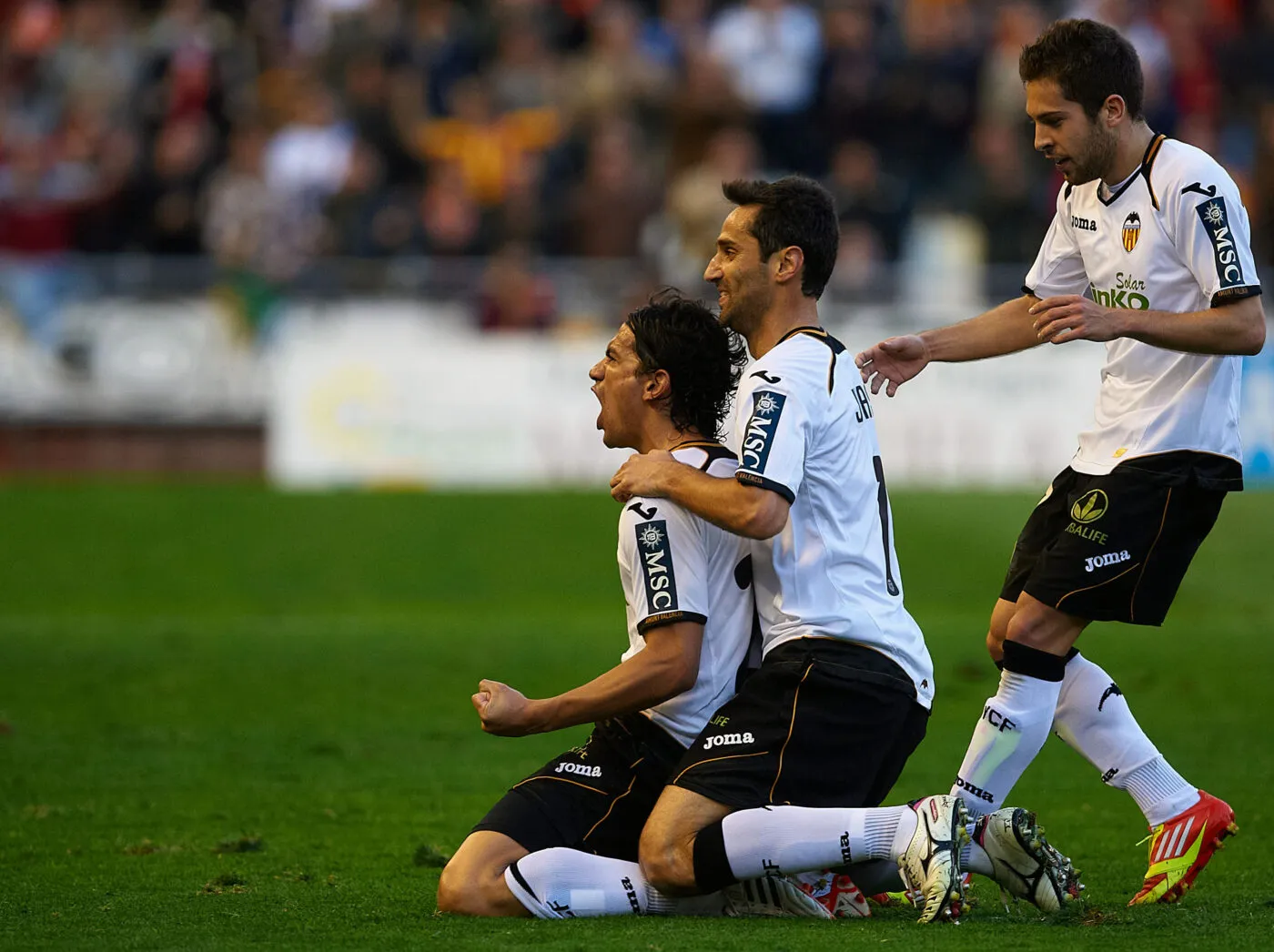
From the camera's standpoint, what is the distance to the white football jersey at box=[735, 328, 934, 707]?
5.29m

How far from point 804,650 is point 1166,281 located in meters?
1.64

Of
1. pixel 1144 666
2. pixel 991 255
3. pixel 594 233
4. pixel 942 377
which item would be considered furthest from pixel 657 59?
pixel 1144 666

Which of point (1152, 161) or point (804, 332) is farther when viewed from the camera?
point (1152, 161)

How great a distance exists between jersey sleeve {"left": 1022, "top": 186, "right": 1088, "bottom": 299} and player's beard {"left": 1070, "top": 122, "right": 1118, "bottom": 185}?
10.5 inches

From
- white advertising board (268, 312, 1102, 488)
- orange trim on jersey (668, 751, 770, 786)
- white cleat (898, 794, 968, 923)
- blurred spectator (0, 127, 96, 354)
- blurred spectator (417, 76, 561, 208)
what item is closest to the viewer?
white cleat (898, 794, 968, 923)

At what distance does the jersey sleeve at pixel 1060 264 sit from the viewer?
609 centimetres

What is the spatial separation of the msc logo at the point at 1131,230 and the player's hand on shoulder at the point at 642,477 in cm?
163

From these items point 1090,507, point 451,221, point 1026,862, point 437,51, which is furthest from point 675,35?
point 1026,862

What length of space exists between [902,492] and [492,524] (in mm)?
3760

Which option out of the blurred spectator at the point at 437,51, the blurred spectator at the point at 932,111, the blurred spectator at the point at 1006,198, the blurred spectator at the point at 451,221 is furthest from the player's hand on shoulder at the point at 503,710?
the blurred spectator at the point at 437,51

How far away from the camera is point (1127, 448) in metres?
5.77

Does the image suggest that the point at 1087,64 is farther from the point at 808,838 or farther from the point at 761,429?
the point at 808,838

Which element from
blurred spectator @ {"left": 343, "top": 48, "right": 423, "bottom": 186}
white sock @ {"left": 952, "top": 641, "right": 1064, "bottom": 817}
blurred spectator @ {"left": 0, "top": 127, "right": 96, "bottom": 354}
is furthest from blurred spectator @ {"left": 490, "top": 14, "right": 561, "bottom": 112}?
white sock @ {"left": 952, "top": 641, "right": 1064, "bottom": 817}

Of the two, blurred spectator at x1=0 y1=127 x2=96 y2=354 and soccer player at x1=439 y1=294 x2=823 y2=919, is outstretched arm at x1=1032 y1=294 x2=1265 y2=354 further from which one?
blurred spectator at x1=0 y1=127 x2=96 y2=354
